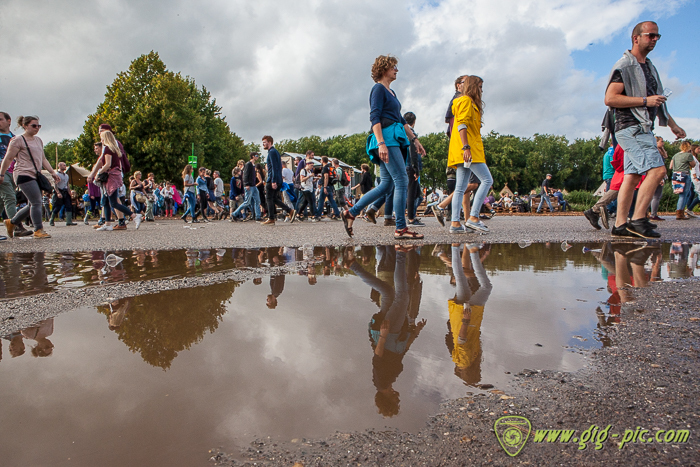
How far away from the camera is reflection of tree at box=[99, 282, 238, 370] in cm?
207

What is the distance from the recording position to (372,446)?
129 cm

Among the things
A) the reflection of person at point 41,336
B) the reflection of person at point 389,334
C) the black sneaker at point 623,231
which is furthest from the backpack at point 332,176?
the reflection of person at point 41,336

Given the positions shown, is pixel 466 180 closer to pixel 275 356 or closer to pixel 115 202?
pixel 275 356

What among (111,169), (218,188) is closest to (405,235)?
(111,169)

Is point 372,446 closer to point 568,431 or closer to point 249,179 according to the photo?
point 568,431

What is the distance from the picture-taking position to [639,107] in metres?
5.55

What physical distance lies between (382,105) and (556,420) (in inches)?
202

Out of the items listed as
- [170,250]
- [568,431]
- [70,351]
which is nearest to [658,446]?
[568,431]

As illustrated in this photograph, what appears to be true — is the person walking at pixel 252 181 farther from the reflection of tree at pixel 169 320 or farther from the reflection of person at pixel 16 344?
the reflection of person at pixel 16 344

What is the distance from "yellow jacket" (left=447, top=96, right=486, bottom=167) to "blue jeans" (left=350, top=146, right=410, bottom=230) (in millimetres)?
1203

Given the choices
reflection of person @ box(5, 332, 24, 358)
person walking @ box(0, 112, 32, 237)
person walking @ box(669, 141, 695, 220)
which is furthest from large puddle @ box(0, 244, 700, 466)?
person walking @ box(669, 141, 695, 220)

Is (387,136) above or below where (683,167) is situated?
below

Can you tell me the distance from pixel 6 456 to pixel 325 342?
1.17 metres

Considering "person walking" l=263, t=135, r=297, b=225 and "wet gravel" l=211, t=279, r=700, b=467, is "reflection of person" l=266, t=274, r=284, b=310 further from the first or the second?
"person walking" l=263, t=135, r=297, b=225
